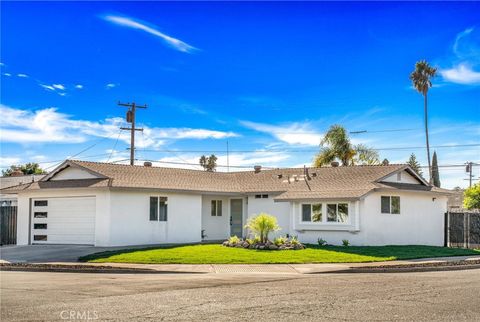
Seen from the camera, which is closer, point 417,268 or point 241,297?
point 241,297

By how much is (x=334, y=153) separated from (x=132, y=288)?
1466 inches

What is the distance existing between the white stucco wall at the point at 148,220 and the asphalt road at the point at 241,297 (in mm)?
10488

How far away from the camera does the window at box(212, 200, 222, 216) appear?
34.1m

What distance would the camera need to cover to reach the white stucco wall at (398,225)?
93.8ft

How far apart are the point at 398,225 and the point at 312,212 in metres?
4.39

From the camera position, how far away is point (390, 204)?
29.8 meters

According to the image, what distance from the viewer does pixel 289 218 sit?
3173 cm

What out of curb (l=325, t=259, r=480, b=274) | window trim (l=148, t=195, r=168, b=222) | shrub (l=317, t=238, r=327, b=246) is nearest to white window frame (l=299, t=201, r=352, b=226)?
shrub (l=317, t=238, r=327, b=246)

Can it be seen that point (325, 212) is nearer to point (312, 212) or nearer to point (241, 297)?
point (312, 212)

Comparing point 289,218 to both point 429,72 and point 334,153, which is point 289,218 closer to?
point 334,153

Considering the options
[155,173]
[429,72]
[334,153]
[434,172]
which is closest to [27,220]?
[155,173]

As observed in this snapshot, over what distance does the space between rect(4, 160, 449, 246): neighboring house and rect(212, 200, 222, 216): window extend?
1.09 feet

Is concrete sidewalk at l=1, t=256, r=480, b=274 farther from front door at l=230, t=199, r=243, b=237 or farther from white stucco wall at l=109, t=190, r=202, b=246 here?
front door at l=230, t=199, r=243, b=237

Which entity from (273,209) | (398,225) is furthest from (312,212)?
(398,225)
